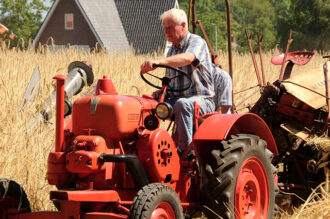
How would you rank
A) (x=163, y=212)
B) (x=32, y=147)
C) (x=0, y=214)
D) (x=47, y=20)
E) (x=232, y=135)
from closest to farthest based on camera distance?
(x=163, y=212), (x=0, y=214), (x=232, y=135), (x=32, y=147), (x=47, y=20)

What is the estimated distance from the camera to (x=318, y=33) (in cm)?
4656

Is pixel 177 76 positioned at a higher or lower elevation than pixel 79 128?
higher

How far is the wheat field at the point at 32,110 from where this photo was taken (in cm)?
599

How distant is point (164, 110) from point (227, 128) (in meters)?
0.53

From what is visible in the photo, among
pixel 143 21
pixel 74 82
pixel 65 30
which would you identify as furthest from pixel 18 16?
pixel 74 82

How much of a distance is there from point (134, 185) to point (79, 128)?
553 millimetres

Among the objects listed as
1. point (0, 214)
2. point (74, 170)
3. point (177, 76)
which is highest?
point (177, 76)

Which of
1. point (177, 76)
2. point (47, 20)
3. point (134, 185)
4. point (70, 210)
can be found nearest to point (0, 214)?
point (70, 210)

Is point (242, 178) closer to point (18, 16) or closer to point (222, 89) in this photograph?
point (222, 89)

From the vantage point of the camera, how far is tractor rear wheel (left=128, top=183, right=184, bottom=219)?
4152 millimetres

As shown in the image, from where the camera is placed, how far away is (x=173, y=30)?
5.35m

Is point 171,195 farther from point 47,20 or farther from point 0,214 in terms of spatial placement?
point 47,20

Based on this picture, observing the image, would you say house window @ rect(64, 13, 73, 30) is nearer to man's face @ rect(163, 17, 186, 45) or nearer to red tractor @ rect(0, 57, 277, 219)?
man's face @ rect(163, 17, 186, 45)

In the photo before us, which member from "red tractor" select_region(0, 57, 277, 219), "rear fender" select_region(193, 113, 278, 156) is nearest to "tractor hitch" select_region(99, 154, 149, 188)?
"red tractor" select_region(0, 57, 277, 219)
